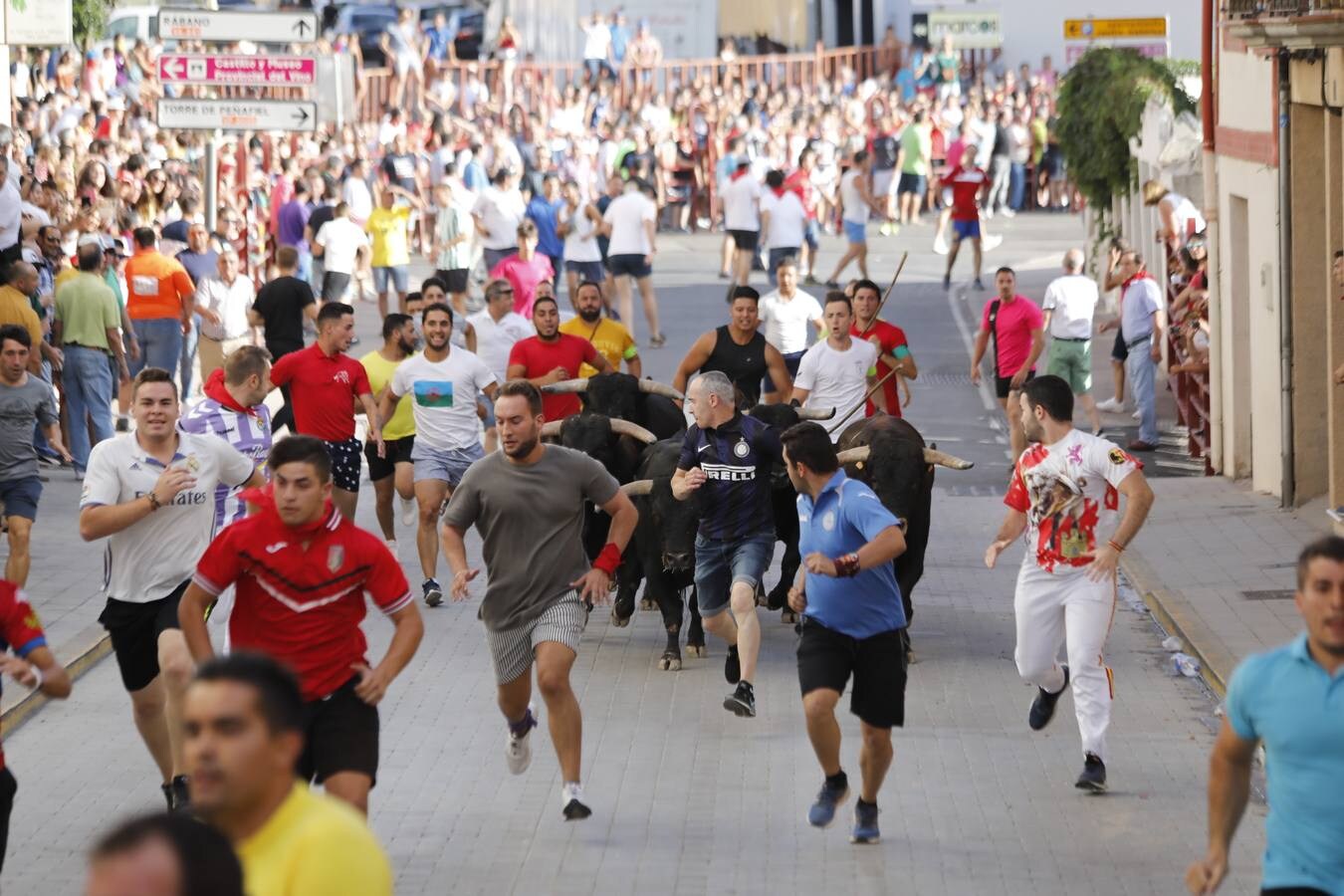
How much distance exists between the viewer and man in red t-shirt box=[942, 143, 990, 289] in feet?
106

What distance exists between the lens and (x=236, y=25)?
19.8m

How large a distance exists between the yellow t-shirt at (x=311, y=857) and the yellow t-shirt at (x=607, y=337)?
11.8m

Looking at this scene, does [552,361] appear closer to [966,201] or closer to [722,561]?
[722,561]

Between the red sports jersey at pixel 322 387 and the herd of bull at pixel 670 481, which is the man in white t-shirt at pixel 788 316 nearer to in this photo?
the herd of bull at pixel 670 481

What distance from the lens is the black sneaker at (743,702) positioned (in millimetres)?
10664

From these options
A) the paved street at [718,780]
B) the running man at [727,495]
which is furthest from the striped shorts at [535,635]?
the running man at [727,495]

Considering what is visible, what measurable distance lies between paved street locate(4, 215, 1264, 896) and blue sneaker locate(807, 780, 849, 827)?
0.13 m

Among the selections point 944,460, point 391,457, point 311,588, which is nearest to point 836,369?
point 944,460

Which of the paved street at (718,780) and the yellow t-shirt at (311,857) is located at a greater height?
the yellow t-shirt at (311,857)

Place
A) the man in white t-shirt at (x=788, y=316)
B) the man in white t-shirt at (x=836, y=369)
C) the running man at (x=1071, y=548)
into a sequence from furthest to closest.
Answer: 1. the man in white t-shirt at (x=788, y=316)
2. the man in white t-shirt at (x=836, y=369)
3. the running man at (x=1071, y=548)

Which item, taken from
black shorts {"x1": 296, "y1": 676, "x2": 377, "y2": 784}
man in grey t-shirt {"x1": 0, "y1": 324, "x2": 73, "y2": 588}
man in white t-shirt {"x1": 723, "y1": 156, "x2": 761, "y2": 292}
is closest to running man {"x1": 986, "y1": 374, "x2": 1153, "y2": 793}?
black shorts {"x1": 296, "y1": 676, "x2": 377, "y2": 784}

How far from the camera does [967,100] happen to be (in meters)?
44.5

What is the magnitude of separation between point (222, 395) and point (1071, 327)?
10457mm

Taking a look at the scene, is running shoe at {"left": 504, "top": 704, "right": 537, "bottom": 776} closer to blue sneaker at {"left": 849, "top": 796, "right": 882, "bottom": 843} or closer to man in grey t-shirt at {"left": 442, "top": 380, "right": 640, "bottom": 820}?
man in grey t-shirt at {"left": 442, "top": 380, "right": 640, "bottom": 820}
